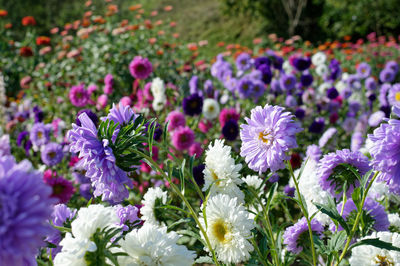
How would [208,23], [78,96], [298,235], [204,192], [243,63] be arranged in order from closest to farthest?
[298,235], [204,192], [78,96], [243,63], [208,23]

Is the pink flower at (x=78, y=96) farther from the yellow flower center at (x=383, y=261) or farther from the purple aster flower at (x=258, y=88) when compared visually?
the yellow flower center at (x=383, y=261)

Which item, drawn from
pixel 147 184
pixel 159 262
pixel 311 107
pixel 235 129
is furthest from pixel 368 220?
pixel 311 107

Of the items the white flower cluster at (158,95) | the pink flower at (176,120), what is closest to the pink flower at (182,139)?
the pink flower at (176,120)

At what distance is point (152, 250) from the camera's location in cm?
72

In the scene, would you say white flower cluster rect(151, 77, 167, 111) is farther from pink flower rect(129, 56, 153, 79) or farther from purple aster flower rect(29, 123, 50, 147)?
purple aster flower rect(29, 123, 50, 147)

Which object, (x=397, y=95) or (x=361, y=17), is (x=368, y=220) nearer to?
(x=397, y=95)

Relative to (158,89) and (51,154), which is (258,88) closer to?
Answer: (158,89)

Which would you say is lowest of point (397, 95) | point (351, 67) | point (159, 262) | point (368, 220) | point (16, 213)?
point (351, 67)

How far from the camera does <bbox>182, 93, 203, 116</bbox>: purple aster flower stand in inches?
95.3

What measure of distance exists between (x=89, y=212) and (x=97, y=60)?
3.50 metres

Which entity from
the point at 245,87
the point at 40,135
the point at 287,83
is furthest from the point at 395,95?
the point at 40,135

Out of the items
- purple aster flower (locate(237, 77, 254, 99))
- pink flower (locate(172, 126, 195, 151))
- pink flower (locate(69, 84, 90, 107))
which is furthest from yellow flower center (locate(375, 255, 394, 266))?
pink flower (locate(69, 84, 90, 107))

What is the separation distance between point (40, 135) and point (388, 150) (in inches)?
86.9

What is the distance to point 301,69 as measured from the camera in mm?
3199
